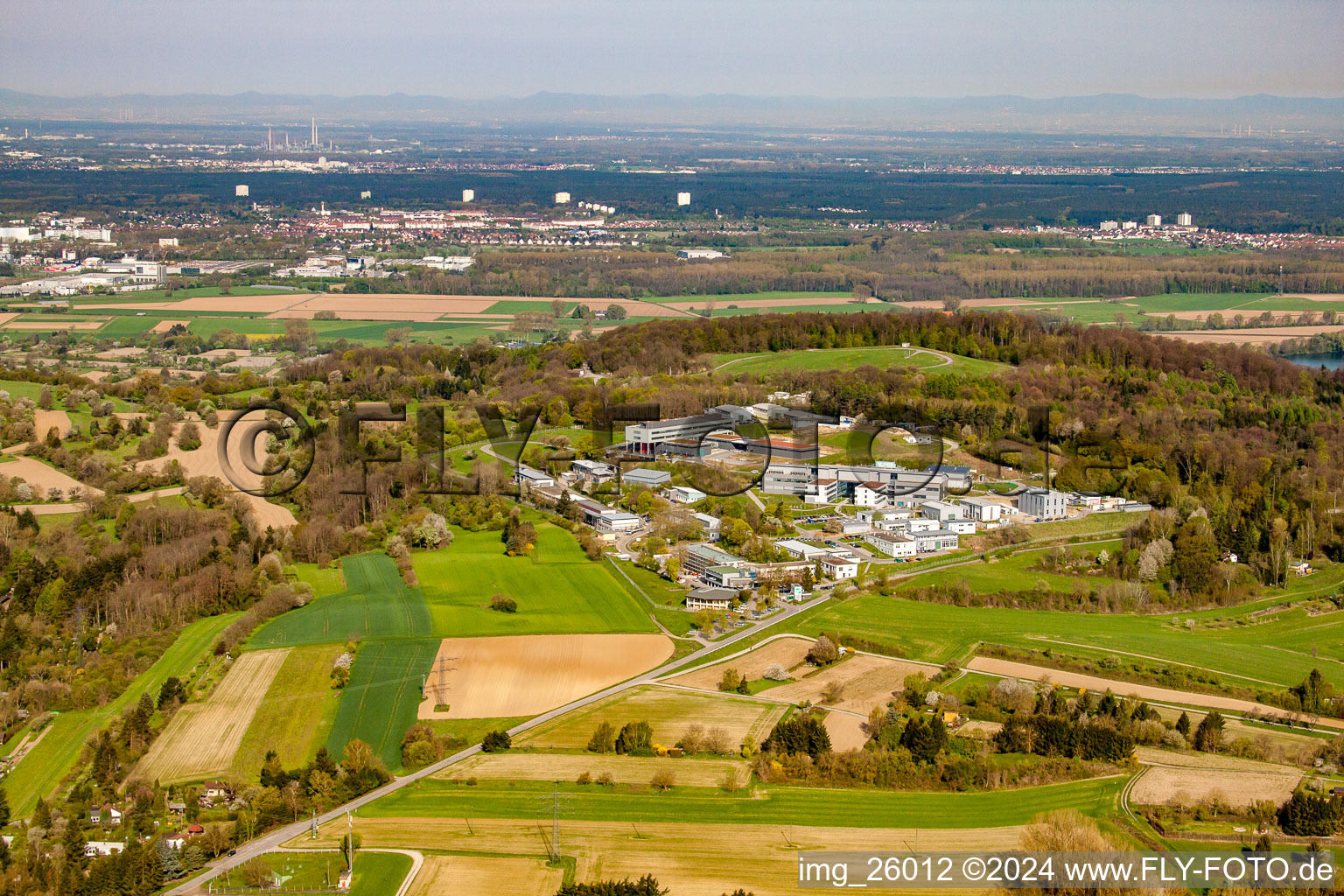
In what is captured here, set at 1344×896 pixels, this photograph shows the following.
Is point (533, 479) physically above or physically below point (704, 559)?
above

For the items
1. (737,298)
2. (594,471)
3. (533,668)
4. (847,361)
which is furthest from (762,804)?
(737,298)

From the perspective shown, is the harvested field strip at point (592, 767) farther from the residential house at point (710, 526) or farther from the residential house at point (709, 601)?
the residential house at point (710, 526)

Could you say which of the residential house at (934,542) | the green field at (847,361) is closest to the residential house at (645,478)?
the residential house at (934,542)

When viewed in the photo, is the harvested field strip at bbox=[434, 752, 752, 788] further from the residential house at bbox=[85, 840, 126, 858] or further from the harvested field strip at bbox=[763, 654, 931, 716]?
the residential house at bbox=[85, 840, 126, 858]

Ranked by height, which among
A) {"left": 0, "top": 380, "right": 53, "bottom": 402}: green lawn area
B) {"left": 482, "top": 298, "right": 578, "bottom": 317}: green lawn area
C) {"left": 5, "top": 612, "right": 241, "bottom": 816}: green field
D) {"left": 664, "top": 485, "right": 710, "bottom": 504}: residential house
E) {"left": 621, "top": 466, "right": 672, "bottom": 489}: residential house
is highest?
{"left": 482, "top": 298, "right": 578, "bottom": 317}: green lawn area

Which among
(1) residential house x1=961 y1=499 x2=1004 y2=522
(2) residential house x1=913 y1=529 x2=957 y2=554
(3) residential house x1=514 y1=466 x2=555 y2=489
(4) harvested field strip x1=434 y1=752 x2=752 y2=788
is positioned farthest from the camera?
(3) residential house x1=514 y1=466 x2=555 y2=489

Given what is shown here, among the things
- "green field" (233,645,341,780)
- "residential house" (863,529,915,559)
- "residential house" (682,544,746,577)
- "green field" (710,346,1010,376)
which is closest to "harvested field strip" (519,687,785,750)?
"green field" (233,645,341,780)

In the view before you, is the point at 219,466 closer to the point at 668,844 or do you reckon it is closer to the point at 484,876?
the point at 484,876

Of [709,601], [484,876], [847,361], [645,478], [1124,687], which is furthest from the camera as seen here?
[847,361]
